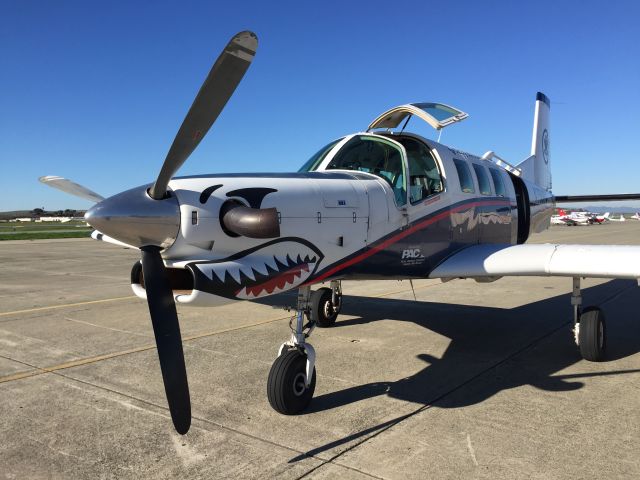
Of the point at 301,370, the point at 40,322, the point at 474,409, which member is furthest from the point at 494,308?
the point at 40,322

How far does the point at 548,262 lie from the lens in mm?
6047

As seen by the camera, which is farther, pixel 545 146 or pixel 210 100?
pixel 545 146

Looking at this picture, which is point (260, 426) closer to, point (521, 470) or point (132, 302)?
point (521, 470)

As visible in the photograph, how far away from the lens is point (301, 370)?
4746mm

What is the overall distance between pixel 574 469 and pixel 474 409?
1.19 metres

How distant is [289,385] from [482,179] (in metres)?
5.26

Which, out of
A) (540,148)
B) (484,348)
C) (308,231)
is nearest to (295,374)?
(308,231)

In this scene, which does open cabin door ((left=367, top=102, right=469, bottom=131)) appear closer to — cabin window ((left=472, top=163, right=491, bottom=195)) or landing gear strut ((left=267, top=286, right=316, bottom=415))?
cabin window ((left=472, top=163, right=491, bottom=195))

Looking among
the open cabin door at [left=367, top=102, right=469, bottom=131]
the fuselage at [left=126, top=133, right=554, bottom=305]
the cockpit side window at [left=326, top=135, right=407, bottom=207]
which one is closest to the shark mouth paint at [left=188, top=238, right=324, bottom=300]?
the fuselage at [left=126, top=133, right=554, bottom=305]

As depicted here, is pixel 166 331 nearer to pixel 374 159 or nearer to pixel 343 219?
pixel 343 219

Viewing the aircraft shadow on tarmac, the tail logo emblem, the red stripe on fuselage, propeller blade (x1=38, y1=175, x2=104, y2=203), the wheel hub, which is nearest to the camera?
the wheel hub

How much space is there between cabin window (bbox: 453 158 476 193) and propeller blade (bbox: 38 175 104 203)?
501 cm

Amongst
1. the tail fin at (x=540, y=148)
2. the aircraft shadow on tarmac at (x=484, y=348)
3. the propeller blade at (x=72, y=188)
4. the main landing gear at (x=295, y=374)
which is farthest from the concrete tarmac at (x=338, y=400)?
the tail fin at (x=540, y=148)

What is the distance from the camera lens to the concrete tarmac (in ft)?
11.9
